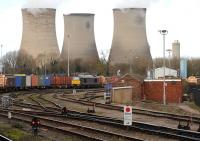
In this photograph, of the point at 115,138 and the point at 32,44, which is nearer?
the point at 115,138

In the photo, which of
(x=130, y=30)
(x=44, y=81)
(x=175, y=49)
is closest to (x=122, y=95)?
(x=130, y=30)

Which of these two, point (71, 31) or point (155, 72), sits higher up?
point (71, 31)

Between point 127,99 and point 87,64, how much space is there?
148ft

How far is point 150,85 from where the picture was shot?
37656mm

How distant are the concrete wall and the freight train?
19898 mm

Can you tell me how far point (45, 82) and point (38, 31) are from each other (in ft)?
23.9

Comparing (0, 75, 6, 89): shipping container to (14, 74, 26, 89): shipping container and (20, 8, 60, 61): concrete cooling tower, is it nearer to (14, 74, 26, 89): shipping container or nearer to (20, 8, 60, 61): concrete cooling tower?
(14, 74, 26, 89): shipping container

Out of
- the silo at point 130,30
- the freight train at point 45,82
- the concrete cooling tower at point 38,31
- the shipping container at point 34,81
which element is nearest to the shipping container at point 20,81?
the freight train at point 45,82

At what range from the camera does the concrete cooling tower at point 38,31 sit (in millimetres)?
60625

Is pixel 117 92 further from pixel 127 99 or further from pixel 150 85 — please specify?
pixel 150 85

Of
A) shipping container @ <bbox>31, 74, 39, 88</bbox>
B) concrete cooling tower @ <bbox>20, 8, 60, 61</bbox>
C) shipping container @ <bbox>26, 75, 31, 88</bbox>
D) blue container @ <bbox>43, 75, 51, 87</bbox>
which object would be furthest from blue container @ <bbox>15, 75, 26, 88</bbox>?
concrete cooling tower @ <bbox>20, 8, 60, 61</bbox>

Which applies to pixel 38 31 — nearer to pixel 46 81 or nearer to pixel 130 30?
pixel 46 81

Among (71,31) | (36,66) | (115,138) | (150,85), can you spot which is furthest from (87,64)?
(115,138)

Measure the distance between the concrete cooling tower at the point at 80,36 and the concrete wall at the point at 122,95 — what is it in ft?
86.8
